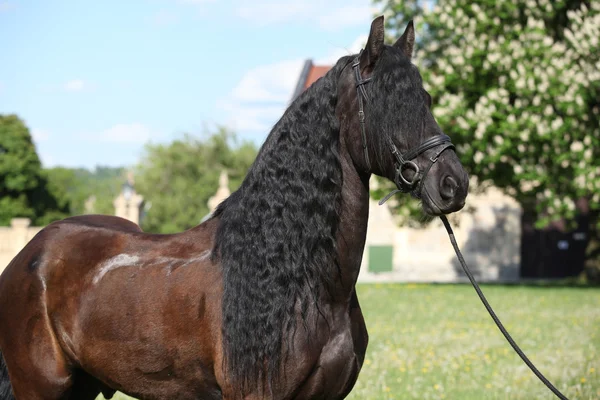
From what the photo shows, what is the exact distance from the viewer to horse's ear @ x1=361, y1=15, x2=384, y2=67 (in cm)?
343

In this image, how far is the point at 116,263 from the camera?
13.1 feet

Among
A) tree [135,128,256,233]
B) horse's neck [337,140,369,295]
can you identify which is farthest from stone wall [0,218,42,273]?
horse's neck [337,140,369,295]

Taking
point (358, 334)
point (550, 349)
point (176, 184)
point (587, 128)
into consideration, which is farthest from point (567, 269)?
point (358, 334)

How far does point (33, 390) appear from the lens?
13.3 feet

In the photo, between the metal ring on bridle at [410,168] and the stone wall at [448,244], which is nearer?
the metal ring on bridle at [410,168]

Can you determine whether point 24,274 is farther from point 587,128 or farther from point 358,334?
point 587,128

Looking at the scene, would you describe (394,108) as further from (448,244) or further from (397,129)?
(448,244)

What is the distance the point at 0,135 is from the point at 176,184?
43.3 ft

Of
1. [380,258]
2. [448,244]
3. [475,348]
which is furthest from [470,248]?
[475,348]

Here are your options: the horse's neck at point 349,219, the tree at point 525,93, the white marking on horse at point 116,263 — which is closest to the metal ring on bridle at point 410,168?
the horse's neck at point 349,219

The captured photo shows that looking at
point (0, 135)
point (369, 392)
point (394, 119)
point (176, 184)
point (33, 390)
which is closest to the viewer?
point (394, 119)

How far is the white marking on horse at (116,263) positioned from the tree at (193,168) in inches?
1770

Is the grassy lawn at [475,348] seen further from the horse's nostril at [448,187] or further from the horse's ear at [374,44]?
the horse's ear at [374,44]

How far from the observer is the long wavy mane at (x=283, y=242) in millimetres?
3400
